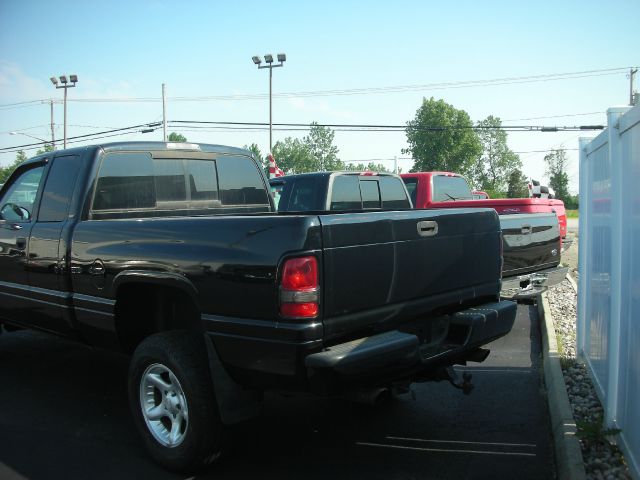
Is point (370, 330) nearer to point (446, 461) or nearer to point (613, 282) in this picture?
point (446, 461)

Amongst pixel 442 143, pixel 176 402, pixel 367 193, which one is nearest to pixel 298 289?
pixel 176 402

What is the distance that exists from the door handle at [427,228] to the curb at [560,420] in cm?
154

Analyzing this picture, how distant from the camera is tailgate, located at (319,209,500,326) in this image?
Result: 9.68 ft

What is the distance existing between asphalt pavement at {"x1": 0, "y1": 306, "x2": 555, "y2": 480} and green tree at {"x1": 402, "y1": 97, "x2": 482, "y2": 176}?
8093 centimetres

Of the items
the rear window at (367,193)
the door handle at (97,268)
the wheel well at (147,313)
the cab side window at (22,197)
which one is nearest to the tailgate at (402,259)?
the wheel well at (147,313)

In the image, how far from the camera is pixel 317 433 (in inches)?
161

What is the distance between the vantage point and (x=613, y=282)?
3.54 meters

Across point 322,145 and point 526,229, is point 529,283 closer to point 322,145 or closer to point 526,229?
point 526,229

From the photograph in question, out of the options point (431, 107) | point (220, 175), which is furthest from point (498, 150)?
point (220, 175)

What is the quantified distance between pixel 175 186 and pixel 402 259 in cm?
234

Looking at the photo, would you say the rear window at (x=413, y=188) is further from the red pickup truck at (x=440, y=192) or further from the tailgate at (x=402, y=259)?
the tailgate at (x=402, y=259)

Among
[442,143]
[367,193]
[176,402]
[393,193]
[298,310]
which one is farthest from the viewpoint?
[442,143]

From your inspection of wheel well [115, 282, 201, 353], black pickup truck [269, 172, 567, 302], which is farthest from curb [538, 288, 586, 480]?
wheel well [115, 282, 201, 353]

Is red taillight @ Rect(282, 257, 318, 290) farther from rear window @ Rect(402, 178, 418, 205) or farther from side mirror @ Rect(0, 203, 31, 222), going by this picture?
rear window @ Rect(402, 178, 418, 205)
